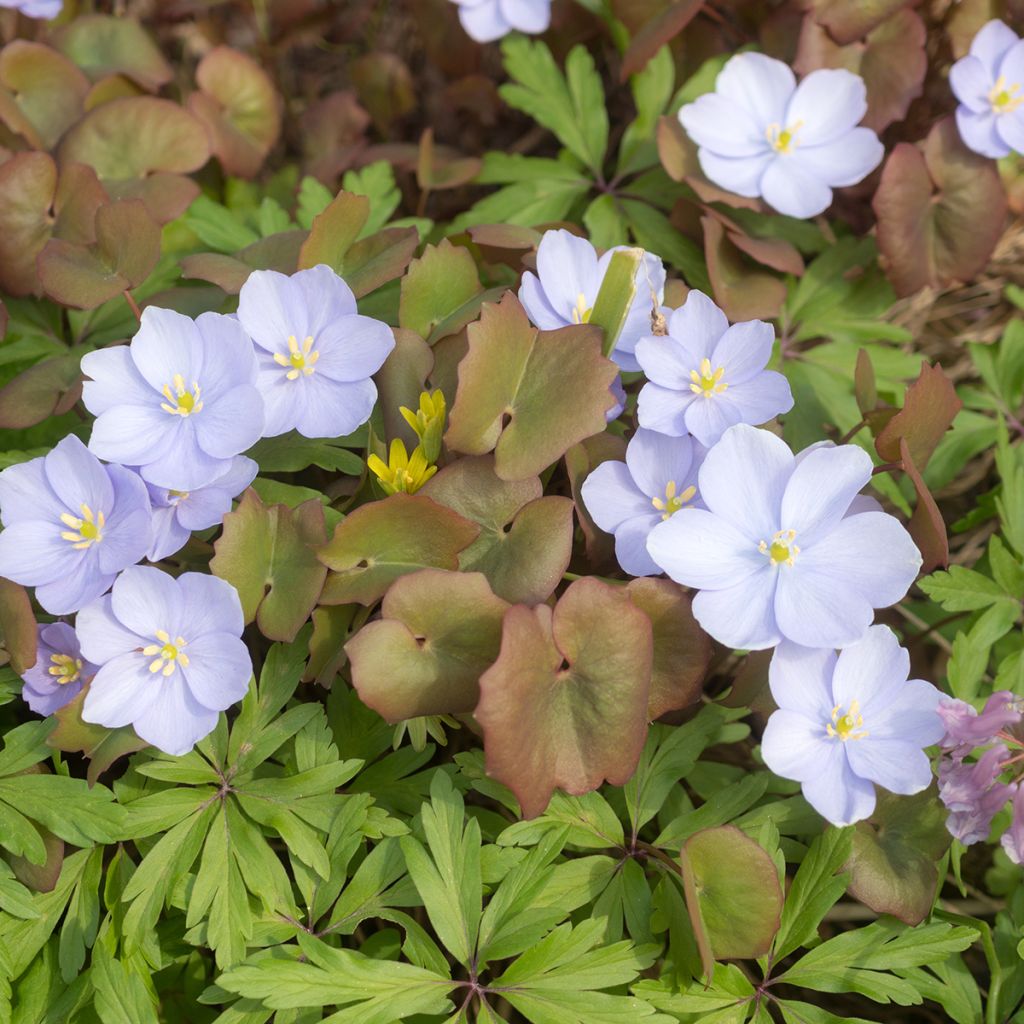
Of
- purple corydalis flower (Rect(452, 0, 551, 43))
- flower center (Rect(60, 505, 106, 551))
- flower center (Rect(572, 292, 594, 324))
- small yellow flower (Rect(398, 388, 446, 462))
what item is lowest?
flower center (Rect(60, 505, 106, 551))

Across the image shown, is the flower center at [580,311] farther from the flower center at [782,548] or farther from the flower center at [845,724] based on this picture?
the flower center at [845,724]

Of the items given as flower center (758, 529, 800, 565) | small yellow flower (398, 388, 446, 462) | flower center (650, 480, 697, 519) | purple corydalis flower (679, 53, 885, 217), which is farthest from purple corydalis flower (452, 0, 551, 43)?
flower center (758, 529, 800, 565)

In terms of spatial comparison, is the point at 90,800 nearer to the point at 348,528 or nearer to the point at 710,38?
the point at 348,528

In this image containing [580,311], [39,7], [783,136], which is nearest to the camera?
[580,311]

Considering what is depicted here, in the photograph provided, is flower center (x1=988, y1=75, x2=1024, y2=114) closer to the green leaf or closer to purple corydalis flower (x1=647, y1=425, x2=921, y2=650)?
the green leaf

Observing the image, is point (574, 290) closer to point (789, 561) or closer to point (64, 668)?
point (789, 561)

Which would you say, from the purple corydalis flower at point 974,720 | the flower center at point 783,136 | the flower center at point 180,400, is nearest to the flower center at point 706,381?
the purple corydalis flower at point 974,720

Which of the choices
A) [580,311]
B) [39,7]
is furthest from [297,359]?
[39,7]
